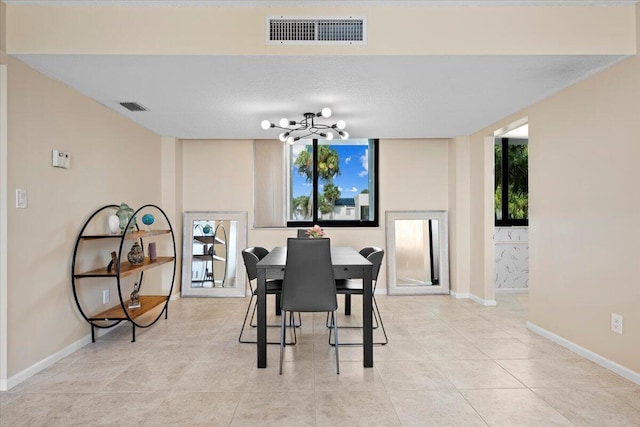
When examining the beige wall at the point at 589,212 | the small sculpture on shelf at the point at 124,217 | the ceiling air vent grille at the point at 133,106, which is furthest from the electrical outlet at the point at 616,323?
the ceiling air vent grille at the point at 133,106

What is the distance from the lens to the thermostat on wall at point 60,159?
3.14 m

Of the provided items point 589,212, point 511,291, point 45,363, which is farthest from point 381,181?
point 45,363

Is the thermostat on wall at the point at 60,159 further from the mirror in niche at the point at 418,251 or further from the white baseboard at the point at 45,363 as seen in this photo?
the mirror in niche at the point at 418,251

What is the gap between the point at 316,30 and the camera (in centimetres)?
271

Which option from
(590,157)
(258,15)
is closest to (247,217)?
(258,15)

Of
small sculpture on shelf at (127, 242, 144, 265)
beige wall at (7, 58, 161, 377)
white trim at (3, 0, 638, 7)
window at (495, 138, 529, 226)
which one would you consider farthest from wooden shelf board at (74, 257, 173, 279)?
window at (495, 138, 529, 226)

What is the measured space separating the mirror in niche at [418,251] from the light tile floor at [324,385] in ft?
6.06

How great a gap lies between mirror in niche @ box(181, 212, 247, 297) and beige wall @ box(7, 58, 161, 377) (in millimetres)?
1859

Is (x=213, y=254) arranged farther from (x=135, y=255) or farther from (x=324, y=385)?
(x=324, y=385)

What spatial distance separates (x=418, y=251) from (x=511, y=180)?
72.9 inches

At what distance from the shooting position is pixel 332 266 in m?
3.04

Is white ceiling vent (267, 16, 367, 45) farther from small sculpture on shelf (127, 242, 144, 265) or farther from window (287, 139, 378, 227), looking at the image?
window (287, 139, 378, 227)

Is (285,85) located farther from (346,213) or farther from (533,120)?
(346,213)

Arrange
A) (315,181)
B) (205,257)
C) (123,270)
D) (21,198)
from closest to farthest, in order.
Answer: (21,198) < (123,270) < (205,257) < (315,181)
